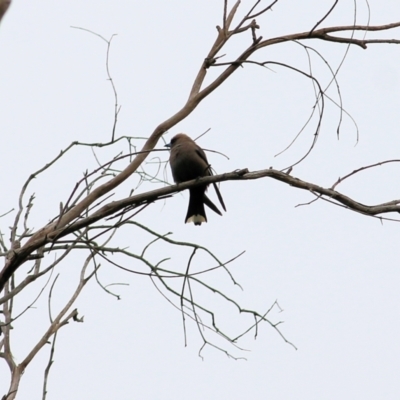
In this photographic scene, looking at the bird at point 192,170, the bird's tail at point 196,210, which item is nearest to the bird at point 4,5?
the bird at point 192,170

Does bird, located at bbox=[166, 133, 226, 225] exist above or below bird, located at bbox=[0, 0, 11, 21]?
above

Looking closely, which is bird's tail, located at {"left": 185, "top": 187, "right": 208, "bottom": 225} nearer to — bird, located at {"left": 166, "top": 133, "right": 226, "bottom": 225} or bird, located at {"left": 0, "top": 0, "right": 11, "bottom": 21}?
bird, located at {"left": 166, "top": 133, "right": 226, "bottom": 225}

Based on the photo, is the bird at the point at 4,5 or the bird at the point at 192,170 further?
the bird at the point at 192,170

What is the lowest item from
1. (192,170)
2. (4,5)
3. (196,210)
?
(4,5)

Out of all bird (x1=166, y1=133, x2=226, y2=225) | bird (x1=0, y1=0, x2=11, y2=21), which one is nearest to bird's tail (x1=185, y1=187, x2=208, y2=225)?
bird (x1=166, y1=133, x2=226, y2=225)

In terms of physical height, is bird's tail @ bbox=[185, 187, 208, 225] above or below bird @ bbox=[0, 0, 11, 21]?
above

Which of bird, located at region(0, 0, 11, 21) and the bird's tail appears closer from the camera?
bird, located at region(0, 0, 11, 21)

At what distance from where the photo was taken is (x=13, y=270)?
296cm

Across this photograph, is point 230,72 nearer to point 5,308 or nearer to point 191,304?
point 191,304

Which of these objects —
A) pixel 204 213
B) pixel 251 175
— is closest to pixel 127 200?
pixel 251 175

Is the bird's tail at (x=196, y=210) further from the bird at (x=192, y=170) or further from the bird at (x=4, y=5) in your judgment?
the bird at (x=4, y=5)

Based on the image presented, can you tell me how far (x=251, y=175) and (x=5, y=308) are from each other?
44.9 inches

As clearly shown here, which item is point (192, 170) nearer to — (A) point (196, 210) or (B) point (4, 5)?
(A) point (196, 210)

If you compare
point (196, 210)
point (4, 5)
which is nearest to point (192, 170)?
point (196, 210)
